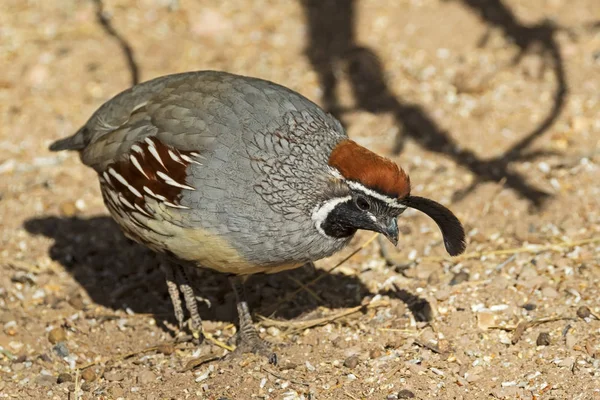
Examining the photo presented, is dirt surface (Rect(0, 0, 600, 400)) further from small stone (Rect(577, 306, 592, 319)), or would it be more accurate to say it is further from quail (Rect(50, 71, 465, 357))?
quail (Rect(50, 71, 465, 357))

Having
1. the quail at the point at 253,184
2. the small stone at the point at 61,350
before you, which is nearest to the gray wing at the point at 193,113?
the quail at the point at 253,184

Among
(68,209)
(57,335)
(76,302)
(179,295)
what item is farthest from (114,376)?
(68,209)

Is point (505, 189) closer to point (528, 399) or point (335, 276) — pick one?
point (335, 276)

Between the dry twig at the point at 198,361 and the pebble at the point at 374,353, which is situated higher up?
the pebble at the point at 374,353

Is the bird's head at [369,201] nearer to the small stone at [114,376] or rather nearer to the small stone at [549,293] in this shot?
the small stone at [549,293]

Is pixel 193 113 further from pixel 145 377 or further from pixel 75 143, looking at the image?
pixel 145 377

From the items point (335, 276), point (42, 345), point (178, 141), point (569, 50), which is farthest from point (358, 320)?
point (569, 50)
